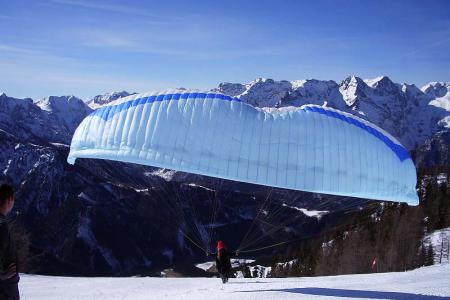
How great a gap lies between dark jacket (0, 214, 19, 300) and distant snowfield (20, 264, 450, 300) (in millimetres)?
7349

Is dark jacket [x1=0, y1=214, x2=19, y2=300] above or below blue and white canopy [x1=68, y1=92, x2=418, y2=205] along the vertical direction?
below

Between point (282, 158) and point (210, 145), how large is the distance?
2.02m

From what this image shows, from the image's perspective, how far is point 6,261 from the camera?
6.48 metres

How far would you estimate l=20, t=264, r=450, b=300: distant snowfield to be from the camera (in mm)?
13562

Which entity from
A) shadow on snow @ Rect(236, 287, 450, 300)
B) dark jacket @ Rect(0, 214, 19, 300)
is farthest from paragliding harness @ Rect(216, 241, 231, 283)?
dark jacket @ Rect(0, 214, 19, 300)

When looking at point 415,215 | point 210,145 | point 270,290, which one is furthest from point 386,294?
point 415,215

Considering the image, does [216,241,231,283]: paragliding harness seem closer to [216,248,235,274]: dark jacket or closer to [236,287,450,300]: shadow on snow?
[216,248,235,274]: dark jacket

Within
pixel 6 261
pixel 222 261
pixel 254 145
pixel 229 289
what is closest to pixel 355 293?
pixel 229 289

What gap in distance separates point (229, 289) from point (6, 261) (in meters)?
9.31

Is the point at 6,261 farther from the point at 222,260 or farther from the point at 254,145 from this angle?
the point at 222,260

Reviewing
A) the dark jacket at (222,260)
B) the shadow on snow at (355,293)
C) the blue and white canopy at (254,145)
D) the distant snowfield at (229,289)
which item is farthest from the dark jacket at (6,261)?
the dark jacket at (222,260)

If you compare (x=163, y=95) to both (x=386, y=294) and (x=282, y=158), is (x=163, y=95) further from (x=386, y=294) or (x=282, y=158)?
(x=386, y=294)

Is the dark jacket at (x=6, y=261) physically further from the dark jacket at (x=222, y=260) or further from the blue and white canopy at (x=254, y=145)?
the dark jacket at (x=222, y=260)

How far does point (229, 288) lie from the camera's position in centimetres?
1516
